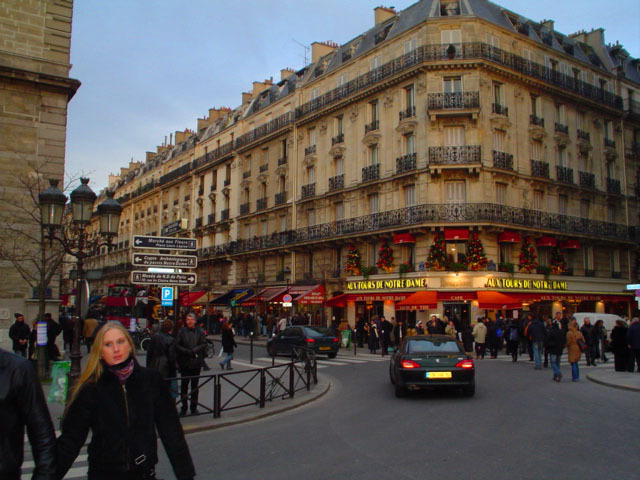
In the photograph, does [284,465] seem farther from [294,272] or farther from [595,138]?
[595,138]

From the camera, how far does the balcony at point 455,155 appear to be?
29.5m

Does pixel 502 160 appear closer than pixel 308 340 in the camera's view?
No

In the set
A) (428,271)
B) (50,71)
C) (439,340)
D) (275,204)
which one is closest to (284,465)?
(439,340)

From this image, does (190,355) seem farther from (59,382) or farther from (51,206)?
(51,206)

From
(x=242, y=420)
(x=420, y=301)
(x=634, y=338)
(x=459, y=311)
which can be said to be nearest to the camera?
(x=242, y=420)

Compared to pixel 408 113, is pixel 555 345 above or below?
below

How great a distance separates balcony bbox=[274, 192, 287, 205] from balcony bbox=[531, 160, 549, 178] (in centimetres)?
1681

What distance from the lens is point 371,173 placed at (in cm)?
3341

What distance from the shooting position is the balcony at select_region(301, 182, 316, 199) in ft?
124

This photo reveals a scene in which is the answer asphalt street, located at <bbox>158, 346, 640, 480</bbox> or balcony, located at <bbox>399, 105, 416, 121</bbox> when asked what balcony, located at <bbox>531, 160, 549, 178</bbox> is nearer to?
balcony, located at <bbox>399, 105, 416, 121</bbox>

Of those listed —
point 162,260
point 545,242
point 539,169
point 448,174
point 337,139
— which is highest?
point 337,139

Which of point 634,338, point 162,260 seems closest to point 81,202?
point 162,260

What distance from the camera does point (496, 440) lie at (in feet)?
25.9

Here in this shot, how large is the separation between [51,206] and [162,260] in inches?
107
